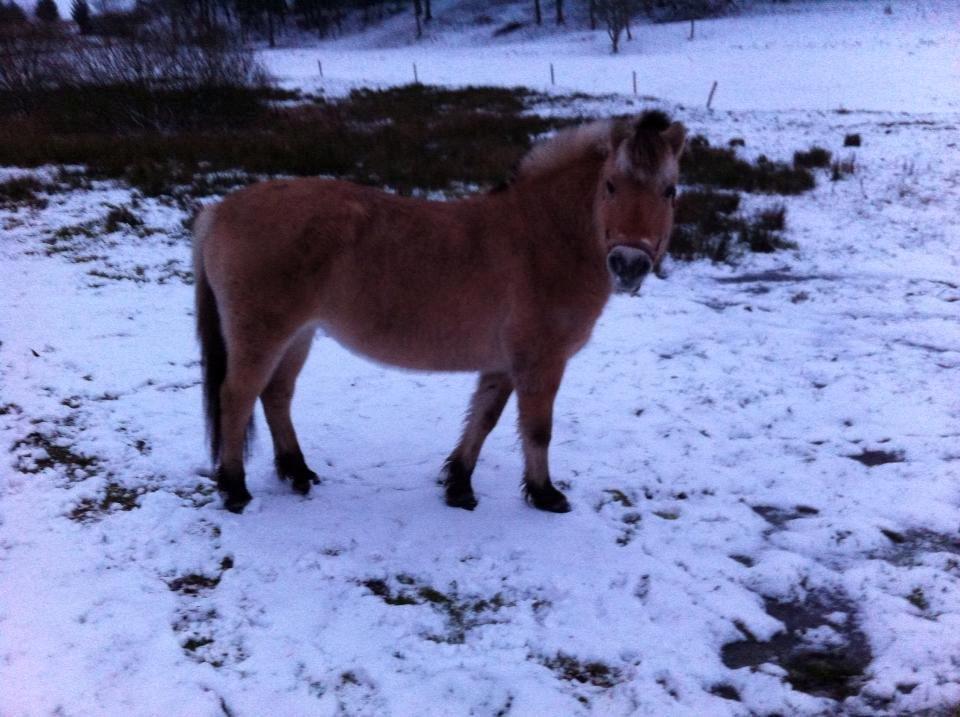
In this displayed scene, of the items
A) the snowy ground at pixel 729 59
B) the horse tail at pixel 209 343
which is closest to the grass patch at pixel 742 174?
the horse tail at pixel 209 343

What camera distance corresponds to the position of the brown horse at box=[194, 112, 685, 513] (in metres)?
3.11

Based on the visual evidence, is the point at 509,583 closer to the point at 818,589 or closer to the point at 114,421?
the point at 818,589

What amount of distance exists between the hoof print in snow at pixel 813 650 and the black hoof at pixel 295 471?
7.88ft

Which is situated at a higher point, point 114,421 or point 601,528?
point 114,421

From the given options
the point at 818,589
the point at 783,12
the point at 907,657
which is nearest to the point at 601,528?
the point at 818,589

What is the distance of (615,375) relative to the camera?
5371mm

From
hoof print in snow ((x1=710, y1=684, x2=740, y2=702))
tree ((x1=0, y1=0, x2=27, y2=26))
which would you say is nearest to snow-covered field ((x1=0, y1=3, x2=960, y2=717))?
hoof print in snow ((x1=710, y1=684, x2=740, y2=702))

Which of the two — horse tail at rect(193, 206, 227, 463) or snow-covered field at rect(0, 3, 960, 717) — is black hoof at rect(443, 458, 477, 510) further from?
horse tail at rect(193, 206, 227, 463)

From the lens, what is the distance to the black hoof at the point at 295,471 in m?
3.74

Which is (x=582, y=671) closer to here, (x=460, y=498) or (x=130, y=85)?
(x=460, y=498)

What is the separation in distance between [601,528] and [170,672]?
2.20m

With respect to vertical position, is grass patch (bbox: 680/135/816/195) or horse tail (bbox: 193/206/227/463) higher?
grass patch (bbox: 680/135/816/195)

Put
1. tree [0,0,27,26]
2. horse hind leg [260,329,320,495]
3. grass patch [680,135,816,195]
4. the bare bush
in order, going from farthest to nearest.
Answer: tree [0,0,27,26]
the bare bush
grass patch [680,135,816,195]
horse hind leg [260,329,320,495]

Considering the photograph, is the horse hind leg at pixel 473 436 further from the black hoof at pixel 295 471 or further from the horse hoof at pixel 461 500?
the black hoof at pixel 295 471
